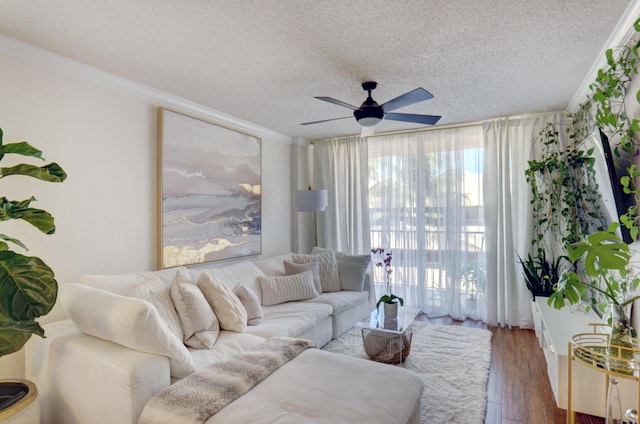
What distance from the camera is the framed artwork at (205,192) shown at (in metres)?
3.31

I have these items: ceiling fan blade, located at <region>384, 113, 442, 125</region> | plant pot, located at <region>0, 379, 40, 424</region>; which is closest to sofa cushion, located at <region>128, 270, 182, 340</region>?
plant pot, located at <region>0, 379, 40, 424</region>

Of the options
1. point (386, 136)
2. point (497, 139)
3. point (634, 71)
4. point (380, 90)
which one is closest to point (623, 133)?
point (634, 71)

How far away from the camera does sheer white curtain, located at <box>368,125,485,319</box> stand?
14.8 feet

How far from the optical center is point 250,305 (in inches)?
122

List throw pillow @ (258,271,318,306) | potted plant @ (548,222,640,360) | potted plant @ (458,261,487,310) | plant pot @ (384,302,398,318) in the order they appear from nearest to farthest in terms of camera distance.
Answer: potted plant @ (548,222,640,360)
plant pot @ (384,302,398,318)
throw pillow @ (258,271,318,306)
potted plant @ (458,261,487,310)

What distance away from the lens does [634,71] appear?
2047mm

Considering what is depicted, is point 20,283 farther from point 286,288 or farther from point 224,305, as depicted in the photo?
point 286,288

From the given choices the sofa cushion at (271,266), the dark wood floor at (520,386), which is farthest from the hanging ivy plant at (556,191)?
the sofa cushion at (271,266)

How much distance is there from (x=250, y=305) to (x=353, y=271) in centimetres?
164

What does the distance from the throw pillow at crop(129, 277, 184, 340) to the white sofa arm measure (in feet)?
1.44

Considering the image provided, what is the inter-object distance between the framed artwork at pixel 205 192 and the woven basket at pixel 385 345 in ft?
6.10

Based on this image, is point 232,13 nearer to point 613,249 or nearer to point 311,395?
point 311,395

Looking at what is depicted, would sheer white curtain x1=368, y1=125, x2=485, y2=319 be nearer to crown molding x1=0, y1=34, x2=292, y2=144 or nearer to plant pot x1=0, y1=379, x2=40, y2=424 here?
crown molding x1=0, y1=34, x2=292, y2=144

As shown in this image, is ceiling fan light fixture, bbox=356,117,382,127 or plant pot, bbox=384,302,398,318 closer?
ceiling fan light fixture, bbox=356,117,382,127
